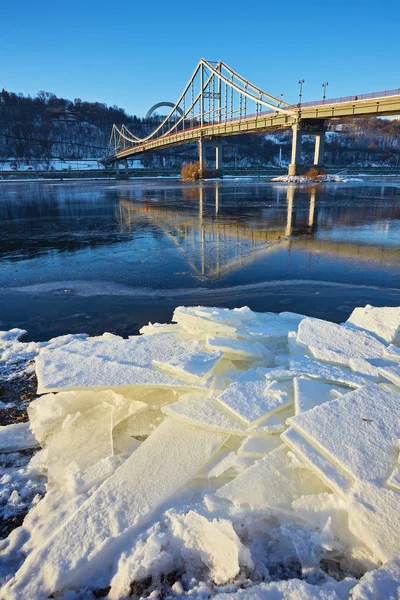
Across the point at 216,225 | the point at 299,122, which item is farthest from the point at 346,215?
the point at 299,122

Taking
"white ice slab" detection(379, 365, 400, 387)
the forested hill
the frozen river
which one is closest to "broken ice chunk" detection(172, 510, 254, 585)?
"white ice slab" detection(379, 365, 400, 387)

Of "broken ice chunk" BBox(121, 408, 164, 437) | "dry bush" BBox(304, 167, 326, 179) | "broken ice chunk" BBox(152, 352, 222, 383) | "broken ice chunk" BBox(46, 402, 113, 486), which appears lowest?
"broken ice chunk" BBox(46, 402, 113, 486)

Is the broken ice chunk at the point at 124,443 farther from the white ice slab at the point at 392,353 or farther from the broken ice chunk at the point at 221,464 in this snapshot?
the white ice slab at the point at 392,353

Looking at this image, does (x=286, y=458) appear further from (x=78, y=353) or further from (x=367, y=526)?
(x=78, y=353)

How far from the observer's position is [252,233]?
358 inches

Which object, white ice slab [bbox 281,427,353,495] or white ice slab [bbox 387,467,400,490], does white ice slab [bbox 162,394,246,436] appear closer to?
white ice slab [bbox 281,427,353,495]

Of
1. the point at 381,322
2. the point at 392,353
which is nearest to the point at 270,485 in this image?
the point at 392,353

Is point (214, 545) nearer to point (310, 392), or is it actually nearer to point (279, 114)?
point (310, 392)

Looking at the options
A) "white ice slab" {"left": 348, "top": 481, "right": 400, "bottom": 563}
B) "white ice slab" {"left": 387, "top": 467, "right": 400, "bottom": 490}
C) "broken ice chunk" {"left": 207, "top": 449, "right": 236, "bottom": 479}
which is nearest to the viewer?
"white ice slab" {"left": 348, "top": 481, "right": 400, "bottom": 563}

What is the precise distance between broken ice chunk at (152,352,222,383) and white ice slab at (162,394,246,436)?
0.50ft

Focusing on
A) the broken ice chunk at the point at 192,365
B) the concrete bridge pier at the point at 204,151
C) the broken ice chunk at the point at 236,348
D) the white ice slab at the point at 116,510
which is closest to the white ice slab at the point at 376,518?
the white ice slab at the point at 116,510

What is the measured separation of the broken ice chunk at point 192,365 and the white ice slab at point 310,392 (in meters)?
0.57

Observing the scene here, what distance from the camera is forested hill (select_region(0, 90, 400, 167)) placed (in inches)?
3504

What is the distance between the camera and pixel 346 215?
1270cm
